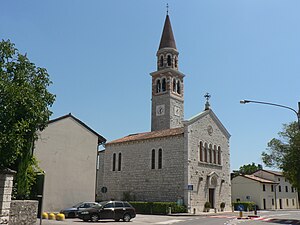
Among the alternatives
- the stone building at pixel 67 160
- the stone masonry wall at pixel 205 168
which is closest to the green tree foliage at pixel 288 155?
the stone masonry wall at pixel 205 168

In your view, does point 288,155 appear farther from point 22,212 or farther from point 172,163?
point 22,212

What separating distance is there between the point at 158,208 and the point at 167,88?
20.1 metres

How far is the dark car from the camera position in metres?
21.9

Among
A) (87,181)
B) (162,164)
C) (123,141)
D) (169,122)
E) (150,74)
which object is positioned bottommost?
(87,181)

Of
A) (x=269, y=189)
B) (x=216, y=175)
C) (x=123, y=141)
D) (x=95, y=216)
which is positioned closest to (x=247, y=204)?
(x=216, y=175)

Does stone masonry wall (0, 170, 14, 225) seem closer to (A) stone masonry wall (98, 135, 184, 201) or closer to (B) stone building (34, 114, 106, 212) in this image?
→ (B) stone building (34, 114, 106, 212)

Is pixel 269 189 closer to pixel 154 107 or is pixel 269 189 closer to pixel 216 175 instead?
pixel 216 175

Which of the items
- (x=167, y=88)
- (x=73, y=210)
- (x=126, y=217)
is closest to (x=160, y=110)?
(x=167, y=88)

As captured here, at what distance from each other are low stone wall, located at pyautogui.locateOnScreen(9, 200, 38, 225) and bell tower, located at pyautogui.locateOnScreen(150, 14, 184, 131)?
32.4 m

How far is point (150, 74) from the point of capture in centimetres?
5100

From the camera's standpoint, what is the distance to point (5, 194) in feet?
44.4

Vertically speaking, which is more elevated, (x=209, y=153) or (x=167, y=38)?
(x=167, y=38)

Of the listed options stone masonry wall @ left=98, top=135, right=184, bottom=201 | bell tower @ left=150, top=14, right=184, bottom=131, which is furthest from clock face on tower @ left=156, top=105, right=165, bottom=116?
stone masonry wall @ left=98, top=135, right=184, bottom=201

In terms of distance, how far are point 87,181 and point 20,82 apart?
45.7 ft
